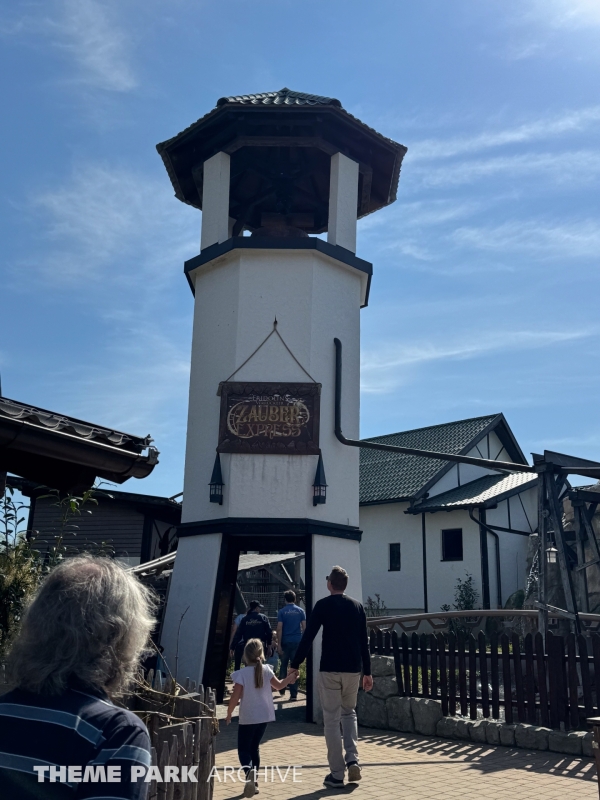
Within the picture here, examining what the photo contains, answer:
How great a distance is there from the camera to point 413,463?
2769cm

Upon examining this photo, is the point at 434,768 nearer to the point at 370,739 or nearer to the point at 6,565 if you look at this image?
the point at 370,739

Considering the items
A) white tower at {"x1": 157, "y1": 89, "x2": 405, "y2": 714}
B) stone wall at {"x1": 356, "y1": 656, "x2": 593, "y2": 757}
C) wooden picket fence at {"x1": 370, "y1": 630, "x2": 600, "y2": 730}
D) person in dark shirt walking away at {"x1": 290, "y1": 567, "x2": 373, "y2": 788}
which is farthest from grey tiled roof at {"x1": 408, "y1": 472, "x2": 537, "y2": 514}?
person in dark shirt walking away at {"x1": 290, "y1": 567, "x2": 373, "y2": 788}

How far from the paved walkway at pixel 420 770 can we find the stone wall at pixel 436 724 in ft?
0.51

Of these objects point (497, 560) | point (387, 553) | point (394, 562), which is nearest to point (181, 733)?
point (497, 560)

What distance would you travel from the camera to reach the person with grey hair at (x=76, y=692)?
Answer: 6.23 ft

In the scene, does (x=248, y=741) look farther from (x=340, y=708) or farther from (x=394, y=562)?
(x=394, y=562)

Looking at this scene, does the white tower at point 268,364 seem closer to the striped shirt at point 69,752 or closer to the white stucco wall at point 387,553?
the striped shirt at point 69,752

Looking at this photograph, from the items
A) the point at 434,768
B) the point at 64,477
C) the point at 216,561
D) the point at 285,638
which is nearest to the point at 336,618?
the point at 434,768

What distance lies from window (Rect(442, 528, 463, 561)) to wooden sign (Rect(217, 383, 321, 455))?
14221 mm

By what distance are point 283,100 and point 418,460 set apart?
55.5 ft

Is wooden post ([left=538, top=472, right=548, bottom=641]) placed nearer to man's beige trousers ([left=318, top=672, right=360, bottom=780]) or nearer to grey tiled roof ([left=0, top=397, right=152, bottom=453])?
man's beige trousers ([left=318, top=672, right=360, bottom=780])

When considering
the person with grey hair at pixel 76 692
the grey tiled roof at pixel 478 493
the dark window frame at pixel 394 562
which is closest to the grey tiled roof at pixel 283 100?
the person with grey hair at pixel 76 692

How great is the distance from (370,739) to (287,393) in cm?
501

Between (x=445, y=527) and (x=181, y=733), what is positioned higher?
(x=445, y=527)
